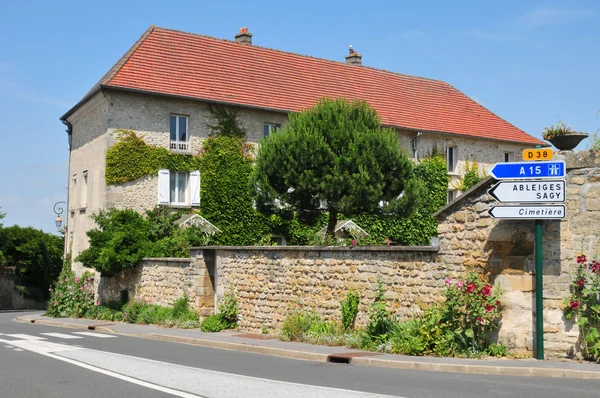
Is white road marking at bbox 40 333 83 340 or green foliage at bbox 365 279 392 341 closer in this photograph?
green foliage at bbox 365 279 392 341

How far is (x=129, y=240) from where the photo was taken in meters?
25.2

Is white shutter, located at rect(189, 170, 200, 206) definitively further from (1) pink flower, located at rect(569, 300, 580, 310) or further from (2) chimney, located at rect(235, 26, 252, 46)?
(1) pink flower, located at rect(569, 300, 580, 310)

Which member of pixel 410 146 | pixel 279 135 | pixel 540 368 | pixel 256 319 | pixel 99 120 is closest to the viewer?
pixel 540 368

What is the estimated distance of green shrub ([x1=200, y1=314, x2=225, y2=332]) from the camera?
725 inches

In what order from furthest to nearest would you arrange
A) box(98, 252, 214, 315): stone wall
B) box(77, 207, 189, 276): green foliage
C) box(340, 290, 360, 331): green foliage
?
box(77, 207, 189, 276): green foliage
box(98, 252, 214, 315): stone wall
box(340, 290, 360, 331): green foliage

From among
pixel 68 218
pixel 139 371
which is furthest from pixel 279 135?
pixel 139 371

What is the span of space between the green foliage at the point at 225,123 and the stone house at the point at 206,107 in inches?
12.3

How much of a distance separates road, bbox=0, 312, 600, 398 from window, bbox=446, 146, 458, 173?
2586 cm

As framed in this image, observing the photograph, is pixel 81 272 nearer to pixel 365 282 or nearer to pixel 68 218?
pixel 68 218

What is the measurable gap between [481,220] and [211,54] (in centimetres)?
2430

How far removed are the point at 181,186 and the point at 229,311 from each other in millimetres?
13090

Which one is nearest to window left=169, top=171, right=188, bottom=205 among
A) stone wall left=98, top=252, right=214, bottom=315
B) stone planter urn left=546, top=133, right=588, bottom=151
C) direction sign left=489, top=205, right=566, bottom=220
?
stone wall left=98, top=252, right=214, bottom=315

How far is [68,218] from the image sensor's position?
114 feet

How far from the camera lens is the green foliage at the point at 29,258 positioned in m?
44.2
